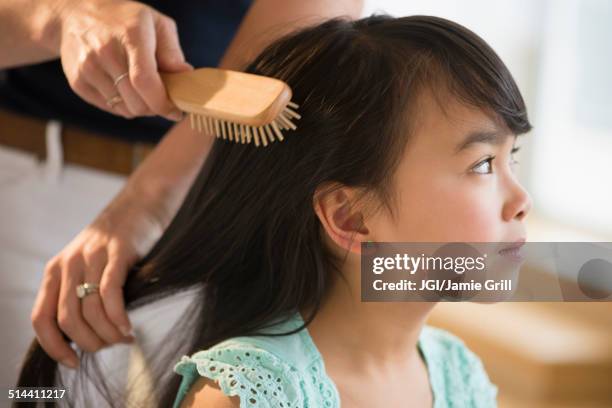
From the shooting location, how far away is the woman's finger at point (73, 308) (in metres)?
0.93

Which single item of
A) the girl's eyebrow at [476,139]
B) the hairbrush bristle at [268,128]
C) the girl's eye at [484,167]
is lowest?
the hairbrush bristle at [268,128]

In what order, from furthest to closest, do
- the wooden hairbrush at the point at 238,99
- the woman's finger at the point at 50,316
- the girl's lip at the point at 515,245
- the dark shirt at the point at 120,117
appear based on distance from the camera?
the dark shirt at the point at 120,117, the woman's finger at the point at 50,316, the girl's lip at the point at 515,245, the wooden hairbrush at the point at 238,99

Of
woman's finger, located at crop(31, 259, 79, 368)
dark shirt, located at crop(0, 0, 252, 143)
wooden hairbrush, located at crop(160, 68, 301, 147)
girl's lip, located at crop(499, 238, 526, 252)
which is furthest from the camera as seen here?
dark shirt, located at crop(0, 0, 252, 143)

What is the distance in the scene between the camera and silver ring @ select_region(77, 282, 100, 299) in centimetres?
93

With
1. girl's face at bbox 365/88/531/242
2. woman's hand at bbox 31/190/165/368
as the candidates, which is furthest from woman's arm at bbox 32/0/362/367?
girl's face at bbox 365/88/531/242

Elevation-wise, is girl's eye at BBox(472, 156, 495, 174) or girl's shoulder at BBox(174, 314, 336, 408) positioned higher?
girl's eye at BBox(472, 156, 495, 174)

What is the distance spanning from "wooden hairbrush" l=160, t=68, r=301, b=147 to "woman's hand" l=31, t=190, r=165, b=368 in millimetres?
207

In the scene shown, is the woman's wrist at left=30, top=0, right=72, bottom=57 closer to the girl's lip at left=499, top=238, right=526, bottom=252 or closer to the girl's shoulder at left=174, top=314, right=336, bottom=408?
the girl's shoulder at left=174, top=314, right=336, bottom=408

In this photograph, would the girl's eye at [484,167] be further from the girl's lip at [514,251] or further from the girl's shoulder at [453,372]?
the girl's shoulder at [453,372]

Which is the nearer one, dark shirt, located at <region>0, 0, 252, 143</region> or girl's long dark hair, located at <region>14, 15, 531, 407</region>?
girl's long dark hair, located at <region>14, 15, 531, 407</region>

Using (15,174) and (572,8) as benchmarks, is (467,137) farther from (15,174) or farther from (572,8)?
(572,8)

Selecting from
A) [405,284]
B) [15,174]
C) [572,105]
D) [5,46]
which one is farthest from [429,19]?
[572,105]

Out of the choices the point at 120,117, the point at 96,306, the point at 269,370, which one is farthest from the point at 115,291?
the point at 120,117

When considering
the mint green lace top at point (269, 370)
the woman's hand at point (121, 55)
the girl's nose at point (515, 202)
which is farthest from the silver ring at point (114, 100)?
the girl's nose at point (515, 202)
